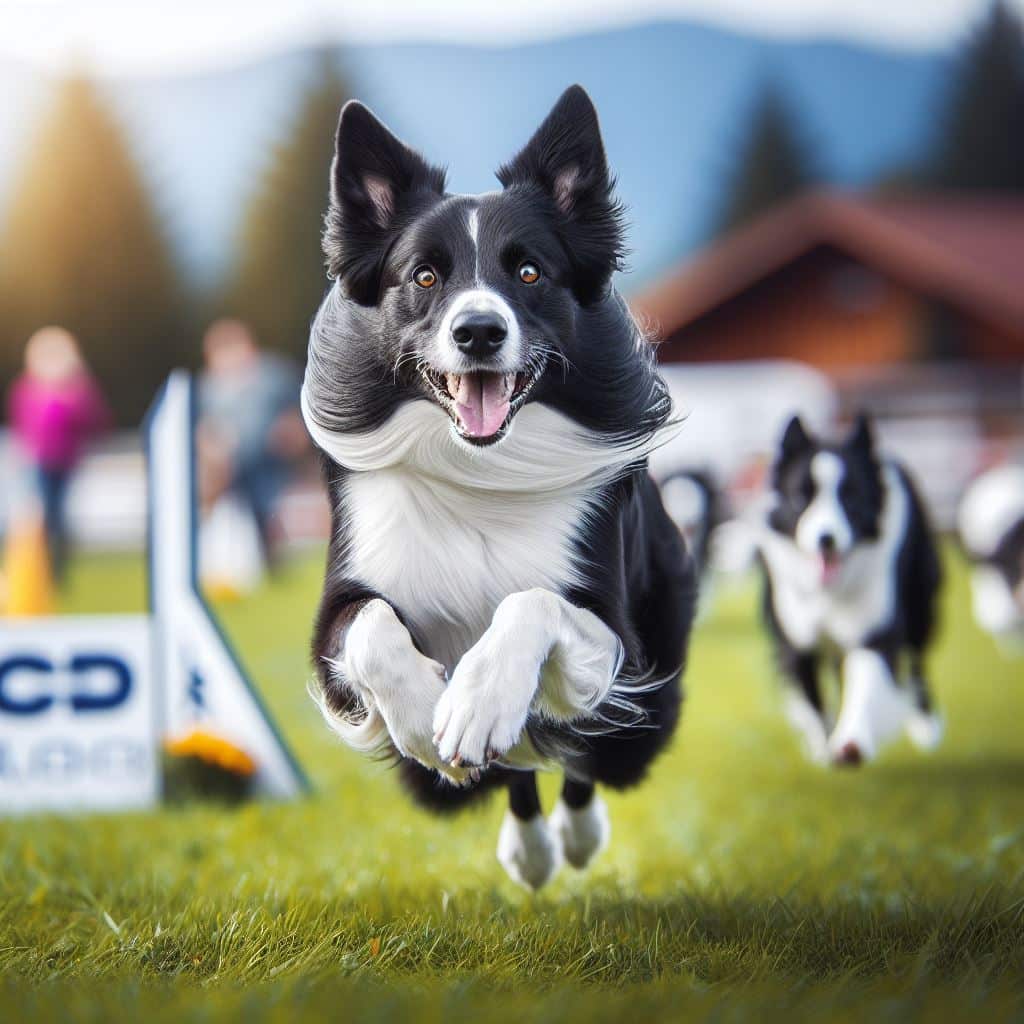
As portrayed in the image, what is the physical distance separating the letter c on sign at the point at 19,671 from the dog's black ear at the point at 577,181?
3.07m

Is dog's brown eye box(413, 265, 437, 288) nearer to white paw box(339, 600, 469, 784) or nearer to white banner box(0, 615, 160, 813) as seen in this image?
white paw box(339, 600, 469, 784)

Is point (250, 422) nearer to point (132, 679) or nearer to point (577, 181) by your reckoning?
point (132, 679)

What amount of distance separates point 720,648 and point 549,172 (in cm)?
820

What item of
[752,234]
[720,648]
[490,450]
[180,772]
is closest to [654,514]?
[490,450]

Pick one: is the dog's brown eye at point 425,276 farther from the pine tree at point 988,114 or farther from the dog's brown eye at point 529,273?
the pine tree at point 988,114

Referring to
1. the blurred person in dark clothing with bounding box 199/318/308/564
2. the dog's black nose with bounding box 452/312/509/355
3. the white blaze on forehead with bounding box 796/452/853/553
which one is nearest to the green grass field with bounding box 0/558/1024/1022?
the white blaze on forehead with bounding box 796/452/853/553

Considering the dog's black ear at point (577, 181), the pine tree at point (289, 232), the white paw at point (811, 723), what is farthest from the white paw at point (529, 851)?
the pine tree at point (289, 232)

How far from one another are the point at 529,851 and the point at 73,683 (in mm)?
2299

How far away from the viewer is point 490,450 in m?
3.38

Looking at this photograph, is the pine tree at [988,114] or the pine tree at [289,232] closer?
the pine tree at [289,232]

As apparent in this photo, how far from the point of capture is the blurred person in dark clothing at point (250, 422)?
1374cm

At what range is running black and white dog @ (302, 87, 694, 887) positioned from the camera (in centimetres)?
324

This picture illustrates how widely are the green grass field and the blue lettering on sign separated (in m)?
0.49

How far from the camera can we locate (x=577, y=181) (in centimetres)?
345
